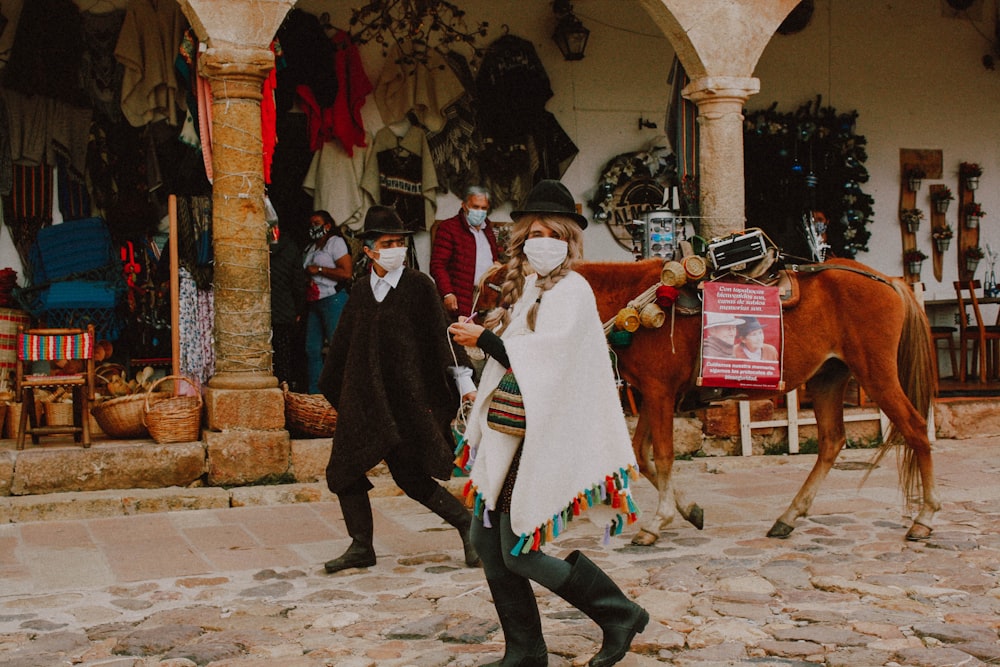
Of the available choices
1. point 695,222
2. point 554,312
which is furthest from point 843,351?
point 554,312

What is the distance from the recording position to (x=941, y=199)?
1202cm

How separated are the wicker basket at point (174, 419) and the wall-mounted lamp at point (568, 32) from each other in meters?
5.20

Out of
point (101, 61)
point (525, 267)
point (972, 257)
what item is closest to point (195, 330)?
point (101, 61)

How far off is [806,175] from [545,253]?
26.8 ft

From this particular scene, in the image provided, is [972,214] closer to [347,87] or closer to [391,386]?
[347,87]

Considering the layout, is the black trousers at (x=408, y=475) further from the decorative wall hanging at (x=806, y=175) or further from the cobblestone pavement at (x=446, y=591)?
the decorative wall hanging at (x=806, y=175)

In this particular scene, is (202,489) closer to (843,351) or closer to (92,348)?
(92,348)

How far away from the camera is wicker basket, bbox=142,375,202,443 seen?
7512mm

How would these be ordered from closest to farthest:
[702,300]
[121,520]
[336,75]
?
[702,300], [121,520], [336,75]

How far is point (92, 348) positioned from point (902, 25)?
9185 millimetres

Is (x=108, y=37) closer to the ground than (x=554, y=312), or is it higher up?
higher up

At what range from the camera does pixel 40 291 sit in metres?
9.03

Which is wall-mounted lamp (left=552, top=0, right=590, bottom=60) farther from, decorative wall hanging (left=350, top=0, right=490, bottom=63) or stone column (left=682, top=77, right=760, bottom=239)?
stone column (left=682, top=77, right=760, bottom=239)

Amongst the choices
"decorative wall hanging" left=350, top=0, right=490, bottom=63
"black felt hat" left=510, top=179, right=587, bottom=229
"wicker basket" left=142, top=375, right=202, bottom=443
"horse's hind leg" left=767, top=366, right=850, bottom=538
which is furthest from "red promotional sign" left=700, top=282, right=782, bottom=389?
"decorative wall hanging" left=350, top=0, right=490, bottom=63
